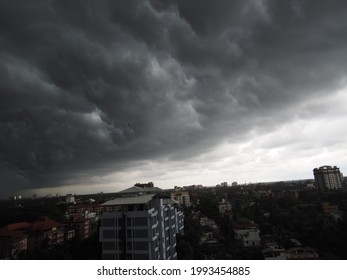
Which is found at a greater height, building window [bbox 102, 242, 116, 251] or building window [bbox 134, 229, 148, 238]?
building window [bbox 134, 229, 148, 238]

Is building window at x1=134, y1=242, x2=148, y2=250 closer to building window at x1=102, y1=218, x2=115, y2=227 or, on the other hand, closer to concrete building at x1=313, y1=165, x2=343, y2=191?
building window at x1=102, y1=218, x2=115, y2=227

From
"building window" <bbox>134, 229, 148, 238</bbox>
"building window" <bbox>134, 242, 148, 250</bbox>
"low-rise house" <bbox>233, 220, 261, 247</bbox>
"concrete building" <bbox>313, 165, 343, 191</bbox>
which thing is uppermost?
"concrete building" <bbox>313, 165, 343, 191</bbox>

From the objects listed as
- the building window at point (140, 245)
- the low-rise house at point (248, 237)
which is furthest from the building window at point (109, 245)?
the low-rise house at point (248, 237)

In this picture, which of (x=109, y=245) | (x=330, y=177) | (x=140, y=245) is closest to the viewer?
(x=140, y=245)

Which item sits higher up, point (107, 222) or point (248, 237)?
point (107, 222)

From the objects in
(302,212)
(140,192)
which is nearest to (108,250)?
(140,192)

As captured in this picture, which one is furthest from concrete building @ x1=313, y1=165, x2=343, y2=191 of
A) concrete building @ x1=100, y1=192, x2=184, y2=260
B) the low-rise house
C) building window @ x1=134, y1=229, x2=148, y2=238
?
building window @ x1=134, y1=229, x2=148, y2=238

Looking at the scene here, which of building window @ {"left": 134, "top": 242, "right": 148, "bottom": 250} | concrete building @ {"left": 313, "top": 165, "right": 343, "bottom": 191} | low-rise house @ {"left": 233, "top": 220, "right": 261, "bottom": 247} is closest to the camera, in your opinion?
building window @ {"left": 134, "top": 242, "right": 148, "bottom": 250}

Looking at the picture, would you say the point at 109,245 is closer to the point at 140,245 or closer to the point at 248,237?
the point at 140,245

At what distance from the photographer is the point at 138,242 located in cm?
700

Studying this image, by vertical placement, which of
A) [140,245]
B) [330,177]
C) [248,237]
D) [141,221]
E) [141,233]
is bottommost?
[248,237]

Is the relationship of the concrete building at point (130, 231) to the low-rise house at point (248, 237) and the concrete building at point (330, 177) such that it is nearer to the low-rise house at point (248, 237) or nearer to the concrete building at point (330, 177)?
the low-rise house at point (248, 237)

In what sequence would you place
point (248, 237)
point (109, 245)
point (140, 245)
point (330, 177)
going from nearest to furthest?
point (140, 245)
point (109, 245)
point (248, 237)
point (330, 177)

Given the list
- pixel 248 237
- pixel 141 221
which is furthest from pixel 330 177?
pixel 141 221
